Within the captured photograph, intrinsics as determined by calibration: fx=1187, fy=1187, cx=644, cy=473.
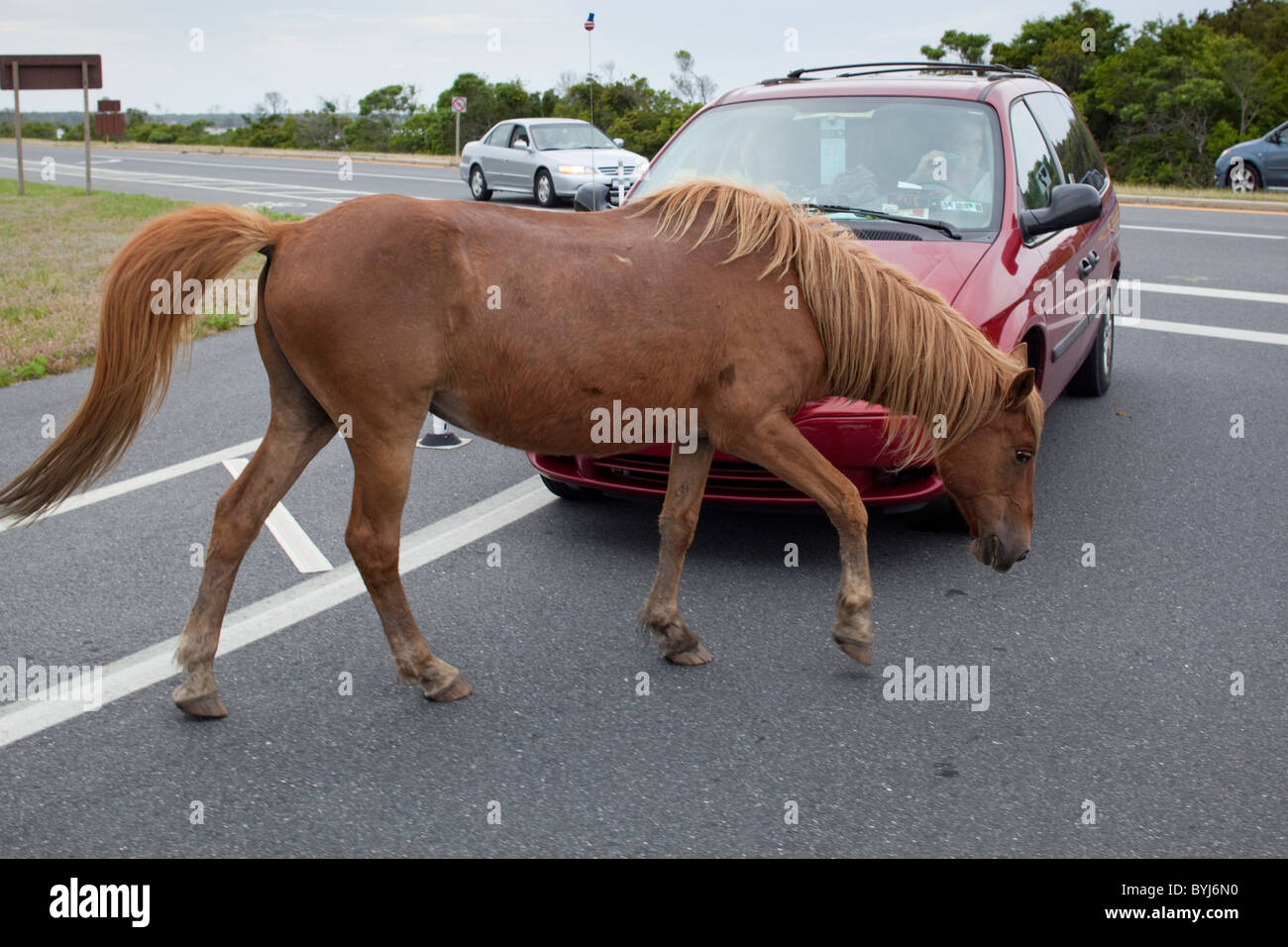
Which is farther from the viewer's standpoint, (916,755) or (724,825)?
(916,755)

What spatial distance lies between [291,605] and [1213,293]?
10.1 metres

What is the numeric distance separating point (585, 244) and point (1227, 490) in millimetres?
3951

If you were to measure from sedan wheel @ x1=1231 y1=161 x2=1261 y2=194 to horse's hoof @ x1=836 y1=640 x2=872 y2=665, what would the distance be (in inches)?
932

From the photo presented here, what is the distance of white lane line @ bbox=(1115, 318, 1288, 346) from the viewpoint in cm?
955

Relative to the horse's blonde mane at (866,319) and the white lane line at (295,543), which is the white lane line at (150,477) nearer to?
the white lane line at (295,543)

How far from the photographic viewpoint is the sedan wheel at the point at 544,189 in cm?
2191

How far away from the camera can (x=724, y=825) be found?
321cm

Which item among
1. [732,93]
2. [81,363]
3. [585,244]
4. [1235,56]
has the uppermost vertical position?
[1235,56]

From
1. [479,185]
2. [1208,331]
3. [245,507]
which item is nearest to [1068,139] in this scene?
[1208,331]

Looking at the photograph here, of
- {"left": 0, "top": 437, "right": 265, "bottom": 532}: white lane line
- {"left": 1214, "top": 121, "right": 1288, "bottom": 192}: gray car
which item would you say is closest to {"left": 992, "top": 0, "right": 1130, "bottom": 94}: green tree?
{"left": 1214, "top": 121, "right": 1288, "bottom": 192}: gray car

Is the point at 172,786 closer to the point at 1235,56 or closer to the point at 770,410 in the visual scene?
the point at 770,410

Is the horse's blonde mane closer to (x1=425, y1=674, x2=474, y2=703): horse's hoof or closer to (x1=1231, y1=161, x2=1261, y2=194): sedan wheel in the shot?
(x1=425, y1=674, x2=474, y2=703): horse's hoof

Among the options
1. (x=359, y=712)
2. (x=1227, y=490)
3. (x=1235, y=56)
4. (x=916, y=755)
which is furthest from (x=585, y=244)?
(x=1235, y=56)

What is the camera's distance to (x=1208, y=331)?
32.7ft
